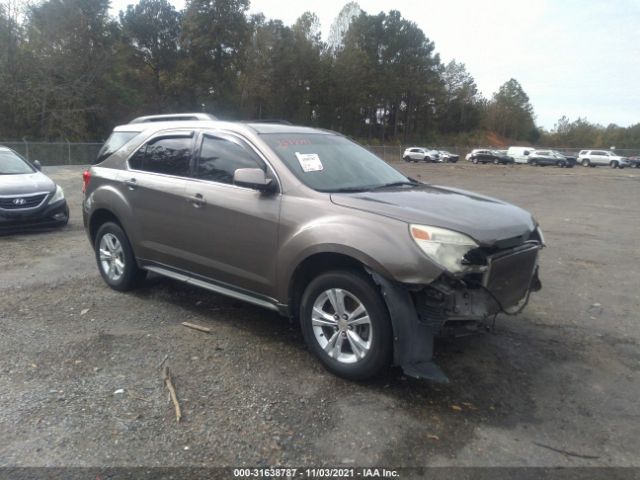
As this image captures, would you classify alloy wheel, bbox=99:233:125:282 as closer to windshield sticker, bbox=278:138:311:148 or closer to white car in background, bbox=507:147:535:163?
windshield sticker, bbox=278:138:311:148

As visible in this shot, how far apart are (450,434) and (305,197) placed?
194 centimetres

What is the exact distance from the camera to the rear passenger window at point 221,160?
4.61 meters

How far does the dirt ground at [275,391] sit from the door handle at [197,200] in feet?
3.53

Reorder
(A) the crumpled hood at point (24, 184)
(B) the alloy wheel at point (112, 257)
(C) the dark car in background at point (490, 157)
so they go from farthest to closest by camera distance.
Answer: (C) the dark car in background at point (490, 157) → (A) the crumpled hood at point (24, 184) → (B) the alloy wheel at point (112, 257)

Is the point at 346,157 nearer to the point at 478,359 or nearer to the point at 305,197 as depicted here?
the point at 305,197

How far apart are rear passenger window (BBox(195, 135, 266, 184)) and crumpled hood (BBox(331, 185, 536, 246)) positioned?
95 cm

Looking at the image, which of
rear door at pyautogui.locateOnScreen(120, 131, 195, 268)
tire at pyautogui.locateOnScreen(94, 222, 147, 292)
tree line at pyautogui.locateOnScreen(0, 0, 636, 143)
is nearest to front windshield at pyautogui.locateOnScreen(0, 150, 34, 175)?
tire at pyautogui.locateOnScreen(94, 222, 147, 292)

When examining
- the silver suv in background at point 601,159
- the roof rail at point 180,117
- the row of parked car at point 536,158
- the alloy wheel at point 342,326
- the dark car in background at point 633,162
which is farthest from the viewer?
the dark car in background at point 633,162

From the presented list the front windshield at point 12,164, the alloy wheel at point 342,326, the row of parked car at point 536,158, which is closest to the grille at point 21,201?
the front windshield at point 12,164

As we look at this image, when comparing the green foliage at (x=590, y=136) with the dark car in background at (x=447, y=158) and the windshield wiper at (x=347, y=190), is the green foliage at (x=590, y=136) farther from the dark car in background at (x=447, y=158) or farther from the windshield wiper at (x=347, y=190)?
the windshield wiper at (x=347, y=190)

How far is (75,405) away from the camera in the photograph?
3.51 m

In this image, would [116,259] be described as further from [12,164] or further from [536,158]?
[536,158]

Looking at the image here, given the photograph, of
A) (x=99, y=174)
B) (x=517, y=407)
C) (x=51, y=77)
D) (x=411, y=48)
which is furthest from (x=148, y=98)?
(x=517, y=407)

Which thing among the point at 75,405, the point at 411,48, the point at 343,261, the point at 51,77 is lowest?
the point at 75,405
